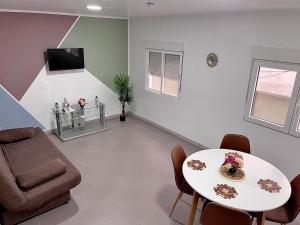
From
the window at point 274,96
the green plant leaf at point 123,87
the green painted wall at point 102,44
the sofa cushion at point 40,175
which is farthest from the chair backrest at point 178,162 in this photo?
the green painted wall at point 102,44

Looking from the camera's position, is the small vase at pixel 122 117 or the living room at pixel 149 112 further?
the small vase at pixel 122 117

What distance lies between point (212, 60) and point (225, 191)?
8.16 feet

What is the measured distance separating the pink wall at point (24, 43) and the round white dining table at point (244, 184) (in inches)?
142

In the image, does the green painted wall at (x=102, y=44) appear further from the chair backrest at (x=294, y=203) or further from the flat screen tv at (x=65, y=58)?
the chair backrest at (x=294, y=203)

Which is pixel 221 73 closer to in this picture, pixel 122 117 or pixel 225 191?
pixel 225 191

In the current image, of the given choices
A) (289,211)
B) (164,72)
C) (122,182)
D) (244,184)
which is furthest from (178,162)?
(164,72)

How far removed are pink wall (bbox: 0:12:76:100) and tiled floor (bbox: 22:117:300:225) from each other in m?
1.43

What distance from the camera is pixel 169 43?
15.4 ft

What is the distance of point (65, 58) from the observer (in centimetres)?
473

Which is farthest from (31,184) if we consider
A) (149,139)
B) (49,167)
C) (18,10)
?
(18,10)

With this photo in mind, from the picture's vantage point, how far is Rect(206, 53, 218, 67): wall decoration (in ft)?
13.0

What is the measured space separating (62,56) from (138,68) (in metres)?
1.85

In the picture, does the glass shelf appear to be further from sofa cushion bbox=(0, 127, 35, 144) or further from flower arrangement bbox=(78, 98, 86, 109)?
sofa cushion bbox=(0, 127, 35, 144)

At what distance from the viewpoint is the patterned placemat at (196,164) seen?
8.65ft
